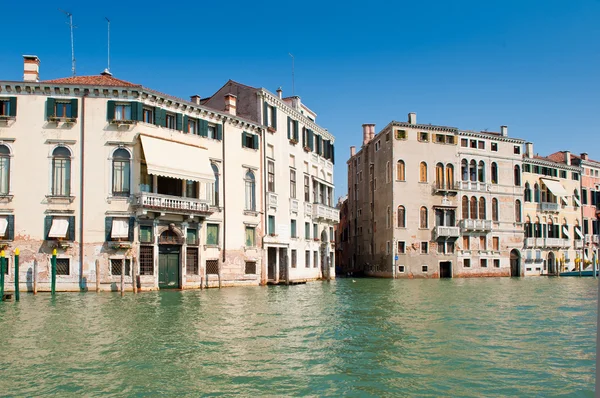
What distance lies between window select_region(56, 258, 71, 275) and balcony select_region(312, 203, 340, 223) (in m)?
14.5

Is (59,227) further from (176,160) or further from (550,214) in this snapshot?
(550,214)

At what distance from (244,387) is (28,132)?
17.6m

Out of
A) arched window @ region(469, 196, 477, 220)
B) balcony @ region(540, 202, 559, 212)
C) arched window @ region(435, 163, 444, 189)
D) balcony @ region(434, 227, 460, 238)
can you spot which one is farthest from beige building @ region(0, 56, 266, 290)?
balcony @ region(540, 202, 559, 212)

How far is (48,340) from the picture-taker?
36.2ft

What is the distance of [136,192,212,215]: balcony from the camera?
72.8ft

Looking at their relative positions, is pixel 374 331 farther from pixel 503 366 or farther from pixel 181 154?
pixel 181 154

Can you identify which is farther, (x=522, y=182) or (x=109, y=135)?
(x=522, y=182)

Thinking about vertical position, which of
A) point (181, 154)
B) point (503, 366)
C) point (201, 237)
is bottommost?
point (503, 366)

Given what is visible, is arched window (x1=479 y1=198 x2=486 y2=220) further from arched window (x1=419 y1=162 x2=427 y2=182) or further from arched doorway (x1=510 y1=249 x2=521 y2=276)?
arched window (x1=419 y1=162 x2=427 y2=182)

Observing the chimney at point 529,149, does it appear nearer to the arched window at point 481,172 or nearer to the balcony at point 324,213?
the arched window at point 481,172

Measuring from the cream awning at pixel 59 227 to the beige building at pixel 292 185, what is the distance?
9.00 m

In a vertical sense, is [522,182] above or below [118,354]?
above

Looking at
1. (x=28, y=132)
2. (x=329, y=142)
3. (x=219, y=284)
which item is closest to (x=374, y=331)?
(x=219, y=284)

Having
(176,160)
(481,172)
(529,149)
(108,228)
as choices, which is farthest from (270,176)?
(529,149)
